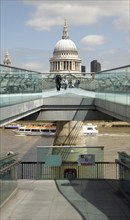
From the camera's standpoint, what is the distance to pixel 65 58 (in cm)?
11156

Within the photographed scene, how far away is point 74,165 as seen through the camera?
1639cm

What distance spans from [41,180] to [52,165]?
2.41ft

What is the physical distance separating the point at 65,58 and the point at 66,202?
101 meters

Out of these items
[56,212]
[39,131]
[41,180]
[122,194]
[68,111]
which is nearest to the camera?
[56,212]

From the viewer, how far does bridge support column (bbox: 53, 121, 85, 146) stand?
106 ft

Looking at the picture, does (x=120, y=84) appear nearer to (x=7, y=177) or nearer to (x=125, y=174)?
(x=125, y=174)

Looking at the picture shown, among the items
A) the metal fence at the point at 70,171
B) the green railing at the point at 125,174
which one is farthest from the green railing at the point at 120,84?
the metal fence at the point at 70,171

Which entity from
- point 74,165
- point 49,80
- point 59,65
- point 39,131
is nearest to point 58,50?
point 59,65

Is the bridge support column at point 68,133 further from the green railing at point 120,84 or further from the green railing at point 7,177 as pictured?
the green railing at point 7,177

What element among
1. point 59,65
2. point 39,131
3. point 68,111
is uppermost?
point 59,65

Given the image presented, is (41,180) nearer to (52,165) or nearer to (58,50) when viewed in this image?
(52,165)

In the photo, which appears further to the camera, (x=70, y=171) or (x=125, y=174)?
(x=70, y=171)

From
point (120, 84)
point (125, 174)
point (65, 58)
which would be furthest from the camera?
point (65, 58)

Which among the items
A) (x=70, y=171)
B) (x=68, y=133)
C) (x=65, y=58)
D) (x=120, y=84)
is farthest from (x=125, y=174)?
(x=65, y=58)
